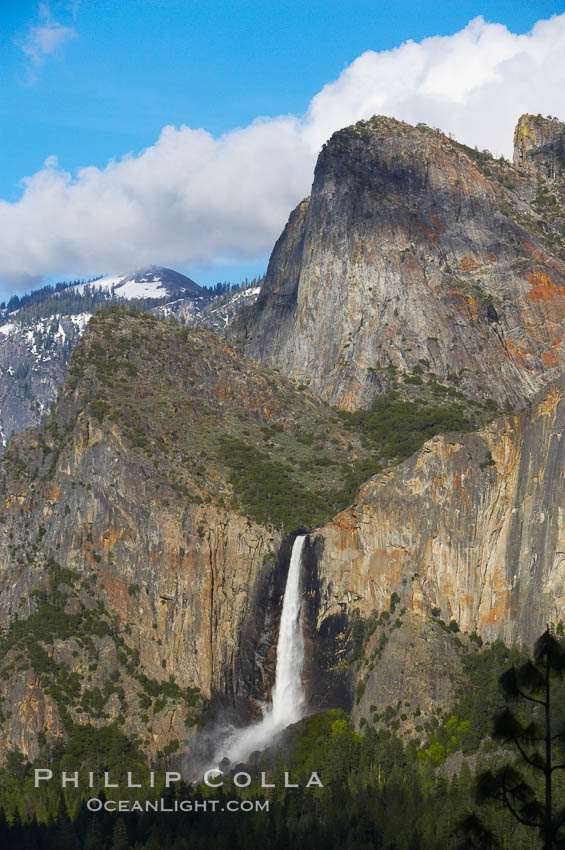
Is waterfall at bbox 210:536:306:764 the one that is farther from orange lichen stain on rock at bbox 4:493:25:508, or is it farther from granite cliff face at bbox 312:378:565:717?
orange lichen stain on rock at bbox 4:493:25:508

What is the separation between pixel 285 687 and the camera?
14075cm

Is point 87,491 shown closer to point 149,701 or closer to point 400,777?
point 149,701

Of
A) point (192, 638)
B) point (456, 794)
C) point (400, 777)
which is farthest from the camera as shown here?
point (192, 638)

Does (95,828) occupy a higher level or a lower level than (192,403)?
lower

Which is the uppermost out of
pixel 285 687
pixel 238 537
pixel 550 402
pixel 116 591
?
pixel 550 402

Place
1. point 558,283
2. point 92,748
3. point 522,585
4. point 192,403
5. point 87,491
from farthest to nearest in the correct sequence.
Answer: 1. point 558,283
2. point 192,403
3. point 87,491
4. point 92,748
5. point 522,585

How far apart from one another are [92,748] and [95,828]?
83.5 ft

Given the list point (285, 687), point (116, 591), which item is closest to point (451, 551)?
point (285, 687)

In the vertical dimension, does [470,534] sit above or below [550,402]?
below

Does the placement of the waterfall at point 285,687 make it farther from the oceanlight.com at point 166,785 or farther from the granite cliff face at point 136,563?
the oceanlight.com at point 166,785

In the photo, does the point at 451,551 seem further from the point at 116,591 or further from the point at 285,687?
the point at 116,591

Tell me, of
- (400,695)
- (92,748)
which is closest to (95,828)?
(92,748)

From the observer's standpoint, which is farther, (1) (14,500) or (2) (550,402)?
(1) (14,500)

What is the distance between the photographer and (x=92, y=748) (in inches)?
5369
